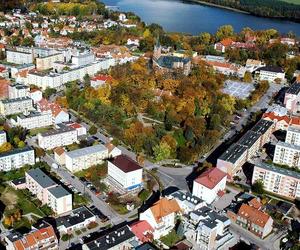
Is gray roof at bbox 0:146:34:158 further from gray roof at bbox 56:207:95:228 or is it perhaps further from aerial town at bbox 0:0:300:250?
gray roof at bbox 56:207:95:228

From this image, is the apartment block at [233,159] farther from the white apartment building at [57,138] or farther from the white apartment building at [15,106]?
the white apartment building at [15,106]

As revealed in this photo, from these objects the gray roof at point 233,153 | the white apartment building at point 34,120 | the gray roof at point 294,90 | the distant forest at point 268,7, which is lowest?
the white apartment building at point 34,120

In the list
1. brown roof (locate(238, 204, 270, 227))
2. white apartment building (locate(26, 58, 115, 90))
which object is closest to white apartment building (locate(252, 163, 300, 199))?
brown roof (locate(238, 204, 270, 227))

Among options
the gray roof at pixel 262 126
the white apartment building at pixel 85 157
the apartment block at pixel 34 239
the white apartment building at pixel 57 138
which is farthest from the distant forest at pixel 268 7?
the apartment block at pixel 34 239

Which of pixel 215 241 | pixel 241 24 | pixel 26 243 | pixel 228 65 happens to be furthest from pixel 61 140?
pixel 241 24

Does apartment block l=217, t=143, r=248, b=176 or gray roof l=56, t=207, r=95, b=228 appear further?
apartment block l=217, t=143, r=248, b=176
